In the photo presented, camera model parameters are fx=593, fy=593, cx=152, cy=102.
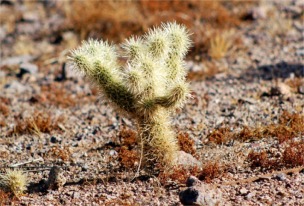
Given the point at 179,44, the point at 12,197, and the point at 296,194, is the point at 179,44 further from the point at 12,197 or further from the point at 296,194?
the point at 12,197

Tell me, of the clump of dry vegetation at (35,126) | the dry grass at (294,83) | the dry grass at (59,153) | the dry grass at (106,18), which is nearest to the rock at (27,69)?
the dry grass at (106,18)

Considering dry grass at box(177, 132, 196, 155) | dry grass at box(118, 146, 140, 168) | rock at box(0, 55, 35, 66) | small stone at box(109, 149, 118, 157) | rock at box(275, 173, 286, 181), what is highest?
rock at box(0, 55, 35, 66)

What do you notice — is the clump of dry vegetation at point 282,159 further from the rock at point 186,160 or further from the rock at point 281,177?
the rock at point 186,160

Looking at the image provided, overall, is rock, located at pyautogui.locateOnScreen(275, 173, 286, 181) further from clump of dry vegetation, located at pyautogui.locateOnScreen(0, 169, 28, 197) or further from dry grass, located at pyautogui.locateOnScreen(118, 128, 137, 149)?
clump of dry vegetation, located at pyautogui.locateOnScreen(0, 169, 28, 197)

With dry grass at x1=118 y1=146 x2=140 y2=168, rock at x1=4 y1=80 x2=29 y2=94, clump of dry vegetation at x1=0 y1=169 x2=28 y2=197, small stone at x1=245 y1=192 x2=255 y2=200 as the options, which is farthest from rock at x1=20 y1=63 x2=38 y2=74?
small stone at x1=245 y1=192 x2=255 y2=200

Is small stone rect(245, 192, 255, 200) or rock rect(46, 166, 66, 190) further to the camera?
rock rect(46, 166, 66, 190)

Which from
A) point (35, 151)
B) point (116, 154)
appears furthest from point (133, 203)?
point (35, 151)
